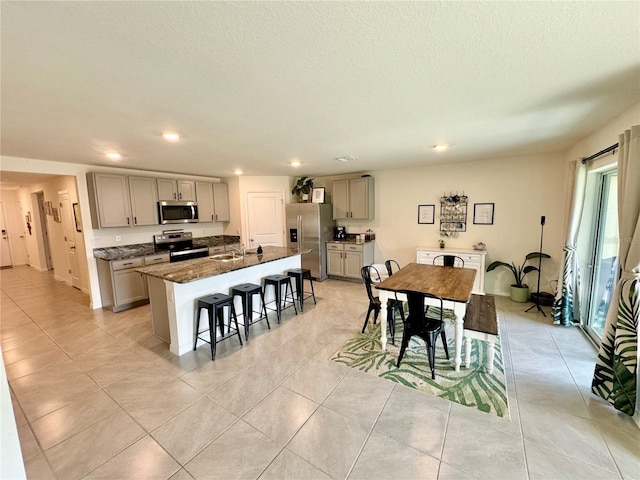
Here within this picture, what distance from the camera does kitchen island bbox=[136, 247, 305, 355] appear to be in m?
3.01

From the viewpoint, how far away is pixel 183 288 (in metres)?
3.05

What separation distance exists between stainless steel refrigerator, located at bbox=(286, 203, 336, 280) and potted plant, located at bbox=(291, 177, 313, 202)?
0.36m

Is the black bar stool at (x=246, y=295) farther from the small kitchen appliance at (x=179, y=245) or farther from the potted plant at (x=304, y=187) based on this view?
the potted plant at (x=304, y=187)

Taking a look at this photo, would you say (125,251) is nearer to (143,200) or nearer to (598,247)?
(143,200)

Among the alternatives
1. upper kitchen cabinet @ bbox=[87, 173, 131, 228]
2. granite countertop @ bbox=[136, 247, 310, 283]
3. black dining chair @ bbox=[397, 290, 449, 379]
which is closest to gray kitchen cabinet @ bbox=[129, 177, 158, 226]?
upper kitchen cabinet @ bbox=[87, 173, 131, 228]

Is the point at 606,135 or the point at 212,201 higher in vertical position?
the point at 606,135

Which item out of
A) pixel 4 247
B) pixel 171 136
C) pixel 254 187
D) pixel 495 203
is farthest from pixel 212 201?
pixel 4 247

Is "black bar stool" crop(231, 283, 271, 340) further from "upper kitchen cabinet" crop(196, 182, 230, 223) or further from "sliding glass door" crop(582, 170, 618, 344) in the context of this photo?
"sliding glass door" crop(582, 170, 618, 344)

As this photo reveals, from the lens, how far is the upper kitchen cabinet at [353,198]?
582 cm

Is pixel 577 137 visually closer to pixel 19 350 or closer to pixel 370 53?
pixel 370 53

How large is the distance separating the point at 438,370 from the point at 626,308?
5.09 ft

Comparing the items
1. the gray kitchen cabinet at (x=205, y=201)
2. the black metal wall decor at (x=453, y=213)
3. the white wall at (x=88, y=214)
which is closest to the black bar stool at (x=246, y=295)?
the white wall at (x=88, y=214)

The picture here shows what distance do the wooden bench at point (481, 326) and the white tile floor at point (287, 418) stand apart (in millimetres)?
365

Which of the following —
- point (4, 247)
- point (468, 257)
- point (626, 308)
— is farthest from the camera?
point (4, 247)
